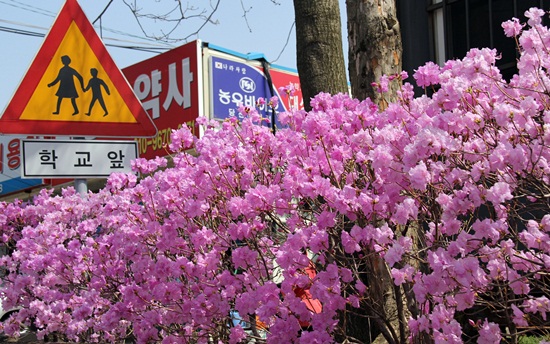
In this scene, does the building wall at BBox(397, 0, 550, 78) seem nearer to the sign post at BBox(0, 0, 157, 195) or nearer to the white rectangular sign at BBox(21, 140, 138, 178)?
the sign post at BBox(0, 0, 157, 195)

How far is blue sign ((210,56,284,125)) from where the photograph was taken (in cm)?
1529

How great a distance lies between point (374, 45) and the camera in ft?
15.9

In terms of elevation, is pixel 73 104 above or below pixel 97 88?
below

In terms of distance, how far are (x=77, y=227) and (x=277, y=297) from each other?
3203 millimetres

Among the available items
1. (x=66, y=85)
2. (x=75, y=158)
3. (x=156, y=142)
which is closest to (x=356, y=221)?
(x=75, y=158)

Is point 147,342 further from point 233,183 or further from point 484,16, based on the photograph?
point 484,16

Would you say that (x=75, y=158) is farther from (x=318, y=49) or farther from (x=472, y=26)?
(x=472, y=26)

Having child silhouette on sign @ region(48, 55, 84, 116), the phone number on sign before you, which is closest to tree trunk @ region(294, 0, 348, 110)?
child silhouette on sign @ region(48, 55, 84, 116)

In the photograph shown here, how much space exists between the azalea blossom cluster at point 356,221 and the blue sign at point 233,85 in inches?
392

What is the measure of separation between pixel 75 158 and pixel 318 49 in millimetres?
1781

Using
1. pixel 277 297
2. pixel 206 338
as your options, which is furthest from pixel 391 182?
pixel 206 338

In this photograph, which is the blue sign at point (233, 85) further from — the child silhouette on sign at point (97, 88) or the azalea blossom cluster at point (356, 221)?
the azalea blossom cluster at point (356, 221)

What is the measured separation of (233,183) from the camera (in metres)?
4.01

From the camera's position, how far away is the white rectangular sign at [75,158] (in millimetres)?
4938
